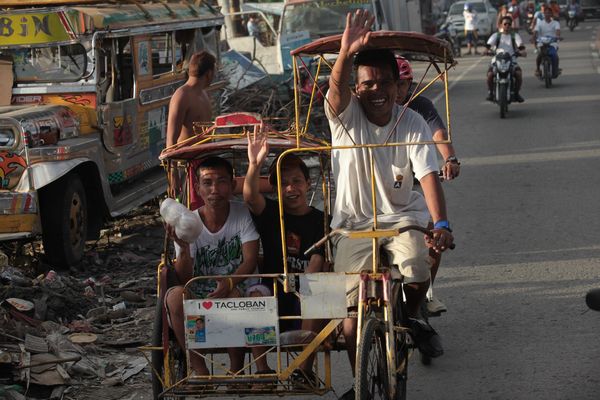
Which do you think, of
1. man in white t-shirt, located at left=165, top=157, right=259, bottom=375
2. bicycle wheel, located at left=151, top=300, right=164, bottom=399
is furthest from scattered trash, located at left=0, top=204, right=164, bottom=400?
man in white t-shirt, located at left=165, top=157, right=259, bottom=375

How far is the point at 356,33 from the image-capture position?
477 centimetres

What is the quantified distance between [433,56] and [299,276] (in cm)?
138

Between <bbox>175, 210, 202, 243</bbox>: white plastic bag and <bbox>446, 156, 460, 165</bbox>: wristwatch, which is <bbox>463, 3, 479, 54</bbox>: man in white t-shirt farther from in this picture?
<bbox>175, 210, 202, 243</bbox>: white plastic bag

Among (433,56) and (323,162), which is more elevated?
(433,56)

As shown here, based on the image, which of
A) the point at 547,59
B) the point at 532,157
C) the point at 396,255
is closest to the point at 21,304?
the point at 396,255

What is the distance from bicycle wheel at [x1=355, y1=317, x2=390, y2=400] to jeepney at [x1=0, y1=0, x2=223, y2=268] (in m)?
4.74

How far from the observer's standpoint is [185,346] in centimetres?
514

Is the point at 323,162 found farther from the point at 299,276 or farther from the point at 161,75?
the point at 161,75

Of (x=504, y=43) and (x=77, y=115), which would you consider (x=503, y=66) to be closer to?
(x=504, y=43)

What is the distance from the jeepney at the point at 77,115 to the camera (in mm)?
9016

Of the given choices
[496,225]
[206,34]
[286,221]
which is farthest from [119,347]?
[206,34]

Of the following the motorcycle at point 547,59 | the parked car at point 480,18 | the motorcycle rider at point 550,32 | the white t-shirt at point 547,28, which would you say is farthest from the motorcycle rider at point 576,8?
the motorcycle at point 547,59

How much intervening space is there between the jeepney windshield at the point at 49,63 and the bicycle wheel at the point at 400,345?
5.64 m

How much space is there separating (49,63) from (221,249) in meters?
5.35
